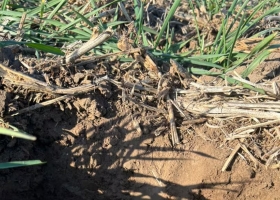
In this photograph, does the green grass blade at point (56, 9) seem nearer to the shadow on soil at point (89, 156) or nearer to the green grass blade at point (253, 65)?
the shadow on soil at point (89, 156)

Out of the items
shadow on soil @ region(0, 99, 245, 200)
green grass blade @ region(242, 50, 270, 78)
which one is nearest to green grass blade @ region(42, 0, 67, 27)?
shadow on soil @ region(0, 99, 245, 200)

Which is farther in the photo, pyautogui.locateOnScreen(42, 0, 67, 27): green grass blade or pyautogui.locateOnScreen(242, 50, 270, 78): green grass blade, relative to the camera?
pyautogui.locateOnScreen(42, 0, 67, 27): green grass blade

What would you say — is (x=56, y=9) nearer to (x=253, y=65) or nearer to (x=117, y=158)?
(x=117, y=158)

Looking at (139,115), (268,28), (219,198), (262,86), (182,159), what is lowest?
(219,198)

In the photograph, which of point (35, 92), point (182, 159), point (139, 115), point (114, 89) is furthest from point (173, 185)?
point (35, 92)

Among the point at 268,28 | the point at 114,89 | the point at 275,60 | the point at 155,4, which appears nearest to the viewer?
the point at 114,89

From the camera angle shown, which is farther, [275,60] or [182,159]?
[275,60]

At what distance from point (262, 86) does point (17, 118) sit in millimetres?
939

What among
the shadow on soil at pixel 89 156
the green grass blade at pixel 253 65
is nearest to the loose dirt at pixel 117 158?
the shadow on soil at pixel 89 156

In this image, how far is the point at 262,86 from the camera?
1.91m

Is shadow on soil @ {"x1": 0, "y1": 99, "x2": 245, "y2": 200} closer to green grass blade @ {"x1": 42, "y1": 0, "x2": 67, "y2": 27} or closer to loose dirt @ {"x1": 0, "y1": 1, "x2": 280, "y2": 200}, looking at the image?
loose dirt @ {"x1": 0, "y1": 1, "x2": 280, "y2": 200}

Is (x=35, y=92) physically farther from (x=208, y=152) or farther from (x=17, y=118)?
(x=208, y=152)

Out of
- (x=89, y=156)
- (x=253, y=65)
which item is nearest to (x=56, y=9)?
(x=89, y=156)

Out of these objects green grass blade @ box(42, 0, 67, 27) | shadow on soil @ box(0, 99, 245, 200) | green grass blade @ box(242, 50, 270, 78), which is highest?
green grass blade @ box(42, 0, 67, 27)
